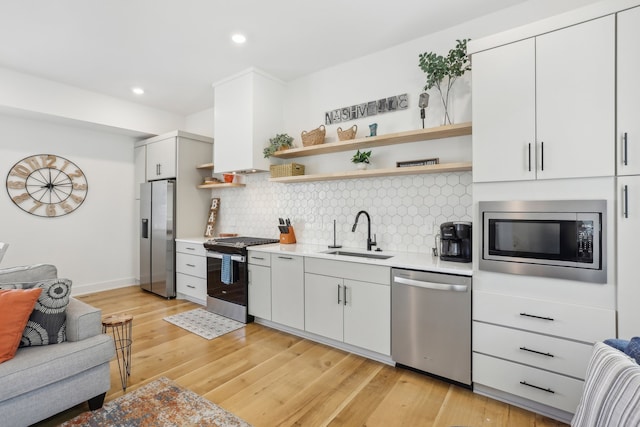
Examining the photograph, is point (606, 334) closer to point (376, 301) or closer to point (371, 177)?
point (376, 301)

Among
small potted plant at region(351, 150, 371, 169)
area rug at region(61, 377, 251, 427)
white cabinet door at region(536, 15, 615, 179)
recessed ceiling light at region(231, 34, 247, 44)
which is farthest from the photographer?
small potted plant at region(351, 150, 371, 169)

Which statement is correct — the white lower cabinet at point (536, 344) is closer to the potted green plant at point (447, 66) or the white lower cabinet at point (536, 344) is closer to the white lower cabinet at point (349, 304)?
the white lower cabinet at point (349, 304)

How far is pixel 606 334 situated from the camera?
1.73m

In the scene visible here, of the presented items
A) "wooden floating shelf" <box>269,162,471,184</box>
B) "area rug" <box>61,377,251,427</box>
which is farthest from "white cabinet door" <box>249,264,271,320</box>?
"area rug" <box>61,377,251,427</box>

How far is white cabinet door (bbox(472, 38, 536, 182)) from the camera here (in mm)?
1955

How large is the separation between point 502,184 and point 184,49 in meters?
3.24

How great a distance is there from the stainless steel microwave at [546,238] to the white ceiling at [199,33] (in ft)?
5.72

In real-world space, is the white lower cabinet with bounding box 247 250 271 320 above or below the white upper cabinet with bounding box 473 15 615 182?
below

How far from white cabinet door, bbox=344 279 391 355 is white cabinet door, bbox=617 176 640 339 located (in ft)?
4.48

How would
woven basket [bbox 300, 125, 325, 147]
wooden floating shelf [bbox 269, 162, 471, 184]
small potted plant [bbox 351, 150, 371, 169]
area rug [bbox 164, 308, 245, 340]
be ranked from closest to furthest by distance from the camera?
wooden floating shelf [bbox 269, 162, 471, 184]
small potted plant [bbox 351, 150, 371, 169]
area rug [bbox 164, 308, 245, 340]
woven basket [bbox 300, 125, 325, 147]

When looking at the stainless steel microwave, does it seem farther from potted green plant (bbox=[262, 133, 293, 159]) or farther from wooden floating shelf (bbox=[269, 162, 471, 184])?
potted green plant (bbox=[262, 133, 293, 159])

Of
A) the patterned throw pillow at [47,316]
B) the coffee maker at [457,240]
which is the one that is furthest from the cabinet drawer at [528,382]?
the patterned throw pillow at [47,316]

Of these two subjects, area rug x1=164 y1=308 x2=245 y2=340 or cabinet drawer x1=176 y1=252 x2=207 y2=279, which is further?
cabinet drawer x1=176 y1=252 x2=207 y2=279

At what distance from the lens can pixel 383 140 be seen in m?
2.94
